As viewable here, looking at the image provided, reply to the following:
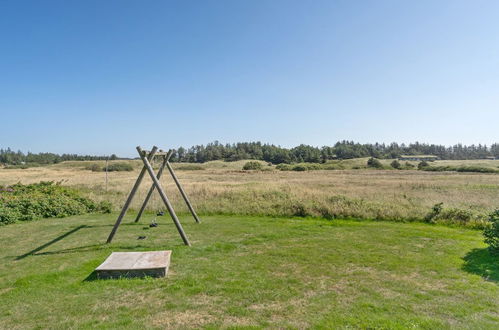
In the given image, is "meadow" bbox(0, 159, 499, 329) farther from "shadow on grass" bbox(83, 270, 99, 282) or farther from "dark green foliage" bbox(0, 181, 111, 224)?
"dark green foliage" bbox(0, 181, 111, 224)

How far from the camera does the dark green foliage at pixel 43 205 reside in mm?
12844

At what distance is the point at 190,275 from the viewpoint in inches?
246

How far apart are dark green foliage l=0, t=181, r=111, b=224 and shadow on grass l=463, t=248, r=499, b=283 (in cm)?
1559

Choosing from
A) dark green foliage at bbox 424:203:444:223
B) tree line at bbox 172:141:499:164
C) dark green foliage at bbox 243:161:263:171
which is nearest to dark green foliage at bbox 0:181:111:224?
dark green foliage at bbox 424:203:444:223

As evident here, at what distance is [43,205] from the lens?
45.4 ft

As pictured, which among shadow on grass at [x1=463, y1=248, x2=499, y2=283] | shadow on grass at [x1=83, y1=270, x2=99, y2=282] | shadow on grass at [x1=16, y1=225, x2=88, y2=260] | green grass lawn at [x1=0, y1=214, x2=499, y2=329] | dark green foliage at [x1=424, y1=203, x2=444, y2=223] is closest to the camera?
green grass lawn at [x1=0, y1=214, x2=499, y2=329]

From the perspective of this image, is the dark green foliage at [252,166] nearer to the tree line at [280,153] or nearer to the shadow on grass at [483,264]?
the tree line at [280,153]

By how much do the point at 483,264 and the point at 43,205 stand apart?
701 inches

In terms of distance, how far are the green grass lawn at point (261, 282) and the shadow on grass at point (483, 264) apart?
0.04 metres

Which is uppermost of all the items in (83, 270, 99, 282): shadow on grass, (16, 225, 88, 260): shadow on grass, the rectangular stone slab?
the rectangular stone slab

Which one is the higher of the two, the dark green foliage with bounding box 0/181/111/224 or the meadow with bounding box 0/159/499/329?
the dark green foliage with bounding box 0/181/111/224

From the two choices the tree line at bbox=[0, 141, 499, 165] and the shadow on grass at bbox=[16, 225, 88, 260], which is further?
the tree line at bbox=[0, 141, 499, 165]

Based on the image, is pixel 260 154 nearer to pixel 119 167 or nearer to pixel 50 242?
pixel 119 167

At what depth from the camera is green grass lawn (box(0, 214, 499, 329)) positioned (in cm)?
443
